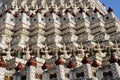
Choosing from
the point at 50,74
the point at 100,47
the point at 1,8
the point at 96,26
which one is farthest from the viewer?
the point at 1,8

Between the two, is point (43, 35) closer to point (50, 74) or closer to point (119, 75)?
point (50, 74)

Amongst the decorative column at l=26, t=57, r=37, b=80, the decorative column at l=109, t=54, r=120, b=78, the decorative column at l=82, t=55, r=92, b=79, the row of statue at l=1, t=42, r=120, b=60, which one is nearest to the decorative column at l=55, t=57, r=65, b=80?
the decorative column at l=82, t=55, r=92, b=79

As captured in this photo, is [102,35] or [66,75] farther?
[102,35]

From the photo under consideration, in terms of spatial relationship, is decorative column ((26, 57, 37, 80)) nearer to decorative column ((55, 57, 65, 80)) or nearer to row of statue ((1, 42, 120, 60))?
decorative column ((55, 57, 65, 80))

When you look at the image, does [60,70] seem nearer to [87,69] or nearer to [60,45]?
[87,69]

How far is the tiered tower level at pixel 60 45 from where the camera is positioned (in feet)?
86.2

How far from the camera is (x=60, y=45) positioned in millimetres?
40594

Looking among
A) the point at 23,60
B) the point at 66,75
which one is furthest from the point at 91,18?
the point at 66,75

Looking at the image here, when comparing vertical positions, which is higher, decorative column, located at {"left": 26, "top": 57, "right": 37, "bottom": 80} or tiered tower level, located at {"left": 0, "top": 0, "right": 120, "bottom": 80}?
tiered tower level, located at {"left": 0, "top": 0, "right": 120, "bottom": 80}

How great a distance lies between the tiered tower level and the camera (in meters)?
26.3

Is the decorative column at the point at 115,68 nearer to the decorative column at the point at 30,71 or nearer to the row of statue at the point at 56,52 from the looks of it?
the decorative column at the point at 30,71

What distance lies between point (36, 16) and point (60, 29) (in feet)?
15.8

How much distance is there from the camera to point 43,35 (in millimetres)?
46125

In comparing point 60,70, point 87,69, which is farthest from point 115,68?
point 60,70
